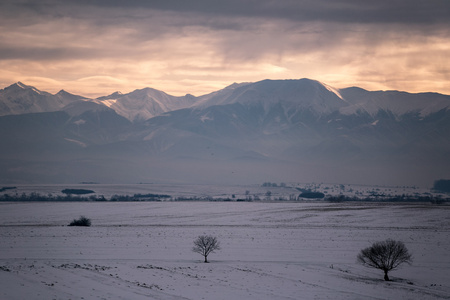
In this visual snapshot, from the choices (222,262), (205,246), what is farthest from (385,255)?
(205,246)

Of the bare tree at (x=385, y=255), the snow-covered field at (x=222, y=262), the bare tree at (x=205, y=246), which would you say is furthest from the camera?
the bare tree at (x=205, y=246)

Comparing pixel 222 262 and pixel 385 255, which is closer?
pixel 385 255

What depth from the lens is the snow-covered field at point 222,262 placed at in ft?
134

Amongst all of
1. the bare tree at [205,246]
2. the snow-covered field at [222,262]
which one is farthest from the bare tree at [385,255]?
the bare tree at [205,246]

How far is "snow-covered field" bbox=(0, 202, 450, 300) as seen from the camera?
134ft

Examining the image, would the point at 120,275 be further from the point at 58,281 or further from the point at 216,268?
the point at 216,268

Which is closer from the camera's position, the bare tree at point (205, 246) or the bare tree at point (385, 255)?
the bare tree at point (385, 255)

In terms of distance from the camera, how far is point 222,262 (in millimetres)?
53281

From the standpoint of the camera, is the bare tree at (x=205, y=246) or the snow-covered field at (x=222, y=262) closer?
the snow-covered field at (x=222, y=262)

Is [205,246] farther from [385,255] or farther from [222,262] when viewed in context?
[385,255]

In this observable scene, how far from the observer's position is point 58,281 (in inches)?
1613

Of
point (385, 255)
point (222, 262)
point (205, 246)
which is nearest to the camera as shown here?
point (385, 255)

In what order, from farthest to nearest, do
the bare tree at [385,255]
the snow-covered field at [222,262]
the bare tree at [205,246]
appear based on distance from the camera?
the bare tree at [205,246], the bare tree at [385,255], the snow-covered field at [222,262]

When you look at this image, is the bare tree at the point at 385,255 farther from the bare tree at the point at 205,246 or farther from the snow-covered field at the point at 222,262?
the bare tree at the point at 205,246
